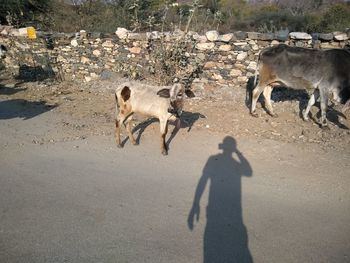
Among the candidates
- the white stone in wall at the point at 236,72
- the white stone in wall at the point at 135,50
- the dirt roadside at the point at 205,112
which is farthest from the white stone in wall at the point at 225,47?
the white stone in wall at the point at 135,50

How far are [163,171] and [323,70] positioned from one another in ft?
14.9

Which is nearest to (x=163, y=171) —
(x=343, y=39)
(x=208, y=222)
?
(x=208, y=222)

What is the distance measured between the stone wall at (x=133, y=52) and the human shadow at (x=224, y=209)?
4288 millimetres

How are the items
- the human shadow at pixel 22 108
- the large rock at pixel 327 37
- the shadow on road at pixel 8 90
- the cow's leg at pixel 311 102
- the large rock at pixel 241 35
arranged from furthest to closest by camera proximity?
the shadow on road at pixel 8 90 → the large rock at pixel 241 35 → the large rock at pixel 327 37 → the human shadow at pixel 22 108 → the cow's leg at pixel 311 102

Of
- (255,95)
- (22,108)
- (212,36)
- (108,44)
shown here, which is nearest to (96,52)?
(108,44)

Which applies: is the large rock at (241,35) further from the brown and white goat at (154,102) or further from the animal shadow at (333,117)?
the brown and white goat at (154,102)

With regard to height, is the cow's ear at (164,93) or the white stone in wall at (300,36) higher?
the white stone in wall at (300,36)

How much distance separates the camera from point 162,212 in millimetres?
4488

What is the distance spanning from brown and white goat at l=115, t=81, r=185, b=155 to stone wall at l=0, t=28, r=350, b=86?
166 inches

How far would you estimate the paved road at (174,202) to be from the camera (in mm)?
3775

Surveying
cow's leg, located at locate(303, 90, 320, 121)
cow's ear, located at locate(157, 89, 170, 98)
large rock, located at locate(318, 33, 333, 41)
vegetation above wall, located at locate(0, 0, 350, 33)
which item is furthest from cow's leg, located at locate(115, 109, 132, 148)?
vegetation above wall, located at locate(0, 0, 350, 33)

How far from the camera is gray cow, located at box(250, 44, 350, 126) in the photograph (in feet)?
24.7

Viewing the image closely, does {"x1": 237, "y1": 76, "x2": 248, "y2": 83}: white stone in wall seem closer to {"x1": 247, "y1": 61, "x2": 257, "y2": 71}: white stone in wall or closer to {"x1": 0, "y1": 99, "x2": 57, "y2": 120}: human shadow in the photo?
{"x1": 247, "y1": 61, "x2": 257, "y2": 71}: white stone in wall

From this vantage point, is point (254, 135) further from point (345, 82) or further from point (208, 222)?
point (208, 222)
